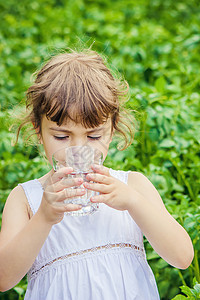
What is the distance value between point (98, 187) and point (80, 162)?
0.12 m

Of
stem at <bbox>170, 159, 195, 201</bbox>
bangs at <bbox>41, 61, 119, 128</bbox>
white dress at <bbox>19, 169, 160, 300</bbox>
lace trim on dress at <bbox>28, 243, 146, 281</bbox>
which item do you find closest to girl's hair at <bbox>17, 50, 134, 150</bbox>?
bangs at <bbox>41, 61, 119, 128</bbox>

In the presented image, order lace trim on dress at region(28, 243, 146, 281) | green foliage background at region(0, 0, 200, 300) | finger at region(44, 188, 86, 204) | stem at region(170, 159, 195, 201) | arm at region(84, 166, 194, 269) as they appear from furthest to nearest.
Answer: stem at region(170, 159, 195, 201), green foliage background at region(0, 0, 200, 300), lace trim on dress at region(28, 243, 146, 281), arm at region(84, 166, 194, 269), finger at region(44, 188, 86, 204)

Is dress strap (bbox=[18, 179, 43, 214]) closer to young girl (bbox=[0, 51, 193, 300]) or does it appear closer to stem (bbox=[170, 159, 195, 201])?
young girl (bbox=[0, 51, 193, 300])

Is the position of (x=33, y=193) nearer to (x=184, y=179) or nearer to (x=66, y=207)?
(x=66, y=207)

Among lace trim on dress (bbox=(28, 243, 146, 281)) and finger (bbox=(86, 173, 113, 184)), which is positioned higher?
finger (bbox=(86, 173, 113, 184))

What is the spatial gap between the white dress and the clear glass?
1.09 ft

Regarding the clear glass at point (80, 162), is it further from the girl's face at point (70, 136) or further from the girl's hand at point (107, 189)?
the girl's face at point (70, 136)

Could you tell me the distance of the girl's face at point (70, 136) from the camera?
225cm

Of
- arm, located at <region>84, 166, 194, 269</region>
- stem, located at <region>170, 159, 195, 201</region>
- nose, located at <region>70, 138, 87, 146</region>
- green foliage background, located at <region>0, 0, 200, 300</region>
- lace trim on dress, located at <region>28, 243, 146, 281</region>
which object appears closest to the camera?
arm, located at <region>84, 166, 194, 269</region>

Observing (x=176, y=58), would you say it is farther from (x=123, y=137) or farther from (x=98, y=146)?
(x=98, y=146)

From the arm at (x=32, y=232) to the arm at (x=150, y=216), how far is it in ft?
0.42

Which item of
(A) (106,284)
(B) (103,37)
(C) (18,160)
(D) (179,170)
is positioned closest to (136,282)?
(A) (106,284)

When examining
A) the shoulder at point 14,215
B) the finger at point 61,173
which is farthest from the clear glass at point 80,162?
the shoulder at point 14,215

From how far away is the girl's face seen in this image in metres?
2.25
